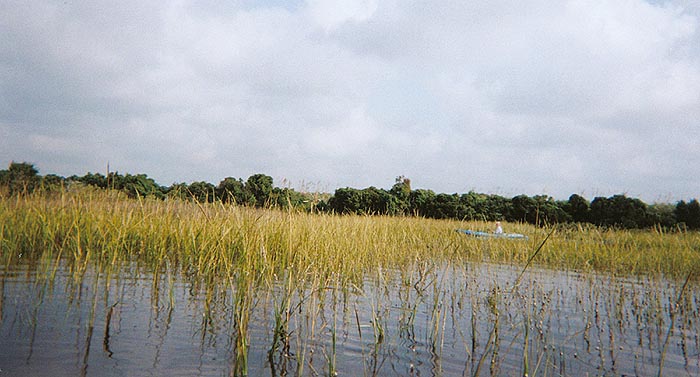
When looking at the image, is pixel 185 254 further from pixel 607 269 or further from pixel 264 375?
pixel 607 269

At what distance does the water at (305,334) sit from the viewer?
8.39ft

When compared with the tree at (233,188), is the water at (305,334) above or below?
below

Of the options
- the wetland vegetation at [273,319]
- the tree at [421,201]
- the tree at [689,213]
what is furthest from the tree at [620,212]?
the wetland vegetation at [273,319]

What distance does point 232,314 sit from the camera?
3473 mm

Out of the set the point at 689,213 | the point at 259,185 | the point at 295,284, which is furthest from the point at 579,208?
the point at 295,284

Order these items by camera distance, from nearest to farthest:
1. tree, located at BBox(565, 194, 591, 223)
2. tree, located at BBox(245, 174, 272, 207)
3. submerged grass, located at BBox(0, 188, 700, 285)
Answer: submerged grass, located at BBox(0, 188, 700, 285)
tree, located at BBox(245, 174, 272, 207)
tree, located at BBox(565, 194, 591, 223)

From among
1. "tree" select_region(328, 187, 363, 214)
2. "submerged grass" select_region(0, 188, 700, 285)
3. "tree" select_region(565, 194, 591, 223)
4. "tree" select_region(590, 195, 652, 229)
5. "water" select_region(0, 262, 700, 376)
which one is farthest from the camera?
"tree" select_region(328, 187, 363, 214)

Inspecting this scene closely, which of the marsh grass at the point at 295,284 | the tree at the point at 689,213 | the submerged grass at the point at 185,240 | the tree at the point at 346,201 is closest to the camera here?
the marsh grass at the point at 295,284

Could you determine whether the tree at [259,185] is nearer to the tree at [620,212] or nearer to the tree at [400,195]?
the tree at [400,195]

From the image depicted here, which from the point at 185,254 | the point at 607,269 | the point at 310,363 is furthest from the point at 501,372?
the point at 607,269

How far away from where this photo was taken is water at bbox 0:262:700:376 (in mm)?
2557

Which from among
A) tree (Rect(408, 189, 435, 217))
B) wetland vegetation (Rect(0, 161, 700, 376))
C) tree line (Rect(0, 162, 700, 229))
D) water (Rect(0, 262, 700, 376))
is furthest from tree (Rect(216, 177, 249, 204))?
water (Rect(0, 262, 700, 376))

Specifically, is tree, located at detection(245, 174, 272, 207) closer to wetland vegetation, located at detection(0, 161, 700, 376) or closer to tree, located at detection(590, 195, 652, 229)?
wetland vegetation, located at detection(0, 161, 700, 376)

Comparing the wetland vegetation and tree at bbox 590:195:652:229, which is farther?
tree at bbox 590:195:652:229
